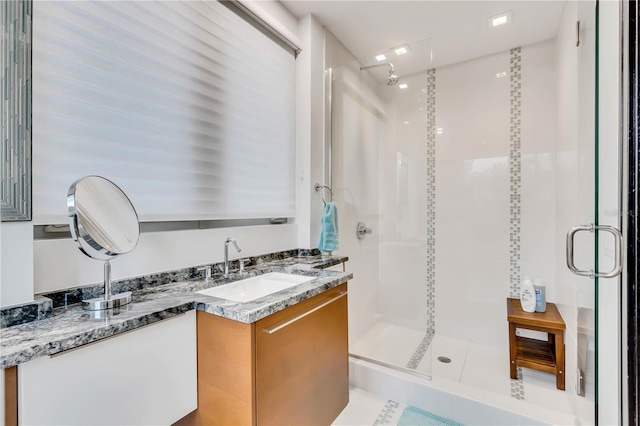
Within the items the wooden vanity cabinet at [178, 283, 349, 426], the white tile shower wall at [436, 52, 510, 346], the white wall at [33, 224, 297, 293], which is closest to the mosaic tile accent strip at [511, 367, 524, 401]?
the white tile shower wall at [436, 52, 510, 346]

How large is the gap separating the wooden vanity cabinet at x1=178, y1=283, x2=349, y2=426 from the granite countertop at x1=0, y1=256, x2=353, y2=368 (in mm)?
53

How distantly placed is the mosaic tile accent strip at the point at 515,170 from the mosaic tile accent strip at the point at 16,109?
2.95m

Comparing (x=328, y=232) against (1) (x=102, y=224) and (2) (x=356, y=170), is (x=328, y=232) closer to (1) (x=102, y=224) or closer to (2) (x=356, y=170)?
(2) (x=356, y=170)

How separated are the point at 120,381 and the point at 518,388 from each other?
2.21 m

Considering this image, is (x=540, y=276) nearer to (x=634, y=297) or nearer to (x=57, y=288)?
(x=634, y=297)

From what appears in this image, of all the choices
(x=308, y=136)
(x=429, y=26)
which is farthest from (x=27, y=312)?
(x=429, y=26)

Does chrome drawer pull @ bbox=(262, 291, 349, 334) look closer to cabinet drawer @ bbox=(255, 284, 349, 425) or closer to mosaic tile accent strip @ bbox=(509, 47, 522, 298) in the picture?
cabinet drawer @ bbox=(255, 284, 349, 425)

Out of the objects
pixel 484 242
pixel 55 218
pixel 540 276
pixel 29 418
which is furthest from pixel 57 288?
pixel 540 276

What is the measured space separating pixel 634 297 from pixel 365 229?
1798mm

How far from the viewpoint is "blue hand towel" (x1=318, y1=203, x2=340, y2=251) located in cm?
211

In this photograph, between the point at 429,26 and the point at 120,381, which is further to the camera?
the point at 429,26

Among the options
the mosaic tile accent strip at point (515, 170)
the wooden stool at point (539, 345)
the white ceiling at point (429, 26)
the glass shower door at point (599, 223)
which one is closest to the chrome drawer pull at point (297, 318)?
the glass shower door at point (599, 223)

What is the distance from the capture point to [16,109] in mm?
874

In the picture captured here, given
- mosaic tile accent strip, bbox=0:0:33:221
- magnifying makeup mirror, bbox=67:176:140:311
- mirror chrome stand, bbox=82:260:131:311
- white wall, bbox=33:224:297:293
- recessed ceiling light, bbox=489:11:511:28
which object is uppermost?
recessed ceiling light, bbox=489:11:511:28
